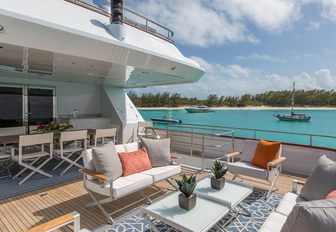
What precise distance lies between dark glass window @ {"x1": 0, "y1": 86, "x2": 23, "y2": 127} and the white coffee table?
21.7 feet

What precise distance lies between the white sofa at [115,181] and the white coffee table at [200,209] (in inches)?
20.9

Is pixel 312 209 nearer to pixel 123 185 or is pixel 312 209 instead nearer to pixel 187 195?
pixel 187 195

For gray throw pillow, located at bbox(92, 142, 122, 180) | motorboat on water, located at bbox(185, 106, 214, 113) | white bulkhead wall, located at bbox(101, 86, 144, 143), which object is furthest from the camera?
motorboat on water, located at bbox(185, 106, 214, 113)

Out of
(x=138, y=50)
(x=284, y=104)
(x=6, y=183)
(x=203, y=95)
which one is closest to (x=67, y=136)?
(x=6, y=183)

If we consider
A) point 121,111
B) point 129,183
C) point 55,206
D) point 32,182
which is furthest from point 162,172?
point 121,111

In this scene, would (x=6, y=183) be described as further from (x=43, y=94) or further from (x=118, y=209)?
(x=43, y=94)

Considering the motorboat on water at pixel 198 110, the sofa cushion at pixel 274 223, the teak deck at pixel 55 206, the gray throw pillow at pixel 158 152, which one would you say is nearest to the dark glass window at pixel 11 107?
the teak deck at pixel 55 206

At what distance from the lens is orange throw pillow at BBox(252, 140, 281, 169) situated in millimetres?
3580

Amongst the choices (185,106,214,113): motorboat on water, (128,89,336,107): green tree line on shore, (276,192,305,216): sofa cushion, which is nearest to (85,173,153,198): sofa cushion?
(276,192,305,216): sofa cushion

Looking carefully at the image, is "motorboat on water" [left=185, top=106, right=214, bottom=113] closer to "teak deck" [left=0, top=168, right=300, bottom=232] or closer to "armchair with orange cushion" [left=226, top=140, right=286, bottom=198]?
"armchair with orange cushion" [left=226, top=140, right=286, bottom=198]

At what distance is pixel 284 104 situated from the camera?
125 ft

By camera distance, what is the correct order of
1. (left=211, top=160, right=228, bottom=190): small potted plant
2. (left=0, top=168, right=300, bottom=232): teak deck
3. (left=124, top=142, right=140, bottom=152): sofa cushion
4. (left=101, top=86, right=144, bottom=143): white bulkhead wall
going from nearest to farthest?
(left=0, top=168, right=300, bottom=232): teak deck → (left=211, top=160, right=228, bottom=190): small potted plant → (left=124, top=142, right=140, bottom=152): sofa cushion → (left=101, top=86, right=144, bottom=143): white bulkhead wall

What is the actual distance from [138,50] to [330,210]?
353cm

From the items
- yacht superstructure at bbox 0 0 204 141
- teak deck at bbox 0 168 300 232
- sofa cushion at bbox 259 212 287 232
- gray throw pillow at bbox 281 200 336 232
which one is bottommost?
teak deck at bbox 0 168 300 232
